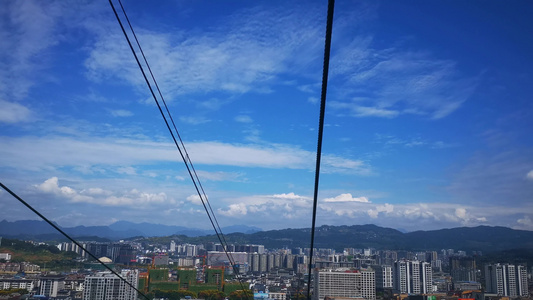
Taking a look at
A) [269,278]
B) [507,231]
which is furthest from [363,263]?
[507,231]

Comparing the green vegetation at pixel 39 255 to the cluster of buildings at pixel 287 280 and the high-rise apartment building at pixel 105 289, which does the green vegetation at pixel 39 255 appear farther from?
the high-rise apartment building at pixel 105 289

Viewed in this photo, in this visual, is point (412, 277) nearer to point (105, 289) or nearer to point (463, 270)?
point (463, 270)

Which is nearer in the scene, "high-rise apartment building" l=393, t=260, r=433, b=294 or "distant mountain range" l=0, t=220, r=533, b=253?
"high-rise apartment building" l=393, t=260, r=433, b=294

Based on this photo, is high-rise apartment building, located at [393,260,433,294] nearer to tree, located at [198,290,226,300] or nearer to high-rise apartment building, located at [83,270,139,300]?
tree, located at [198,290,226,300]

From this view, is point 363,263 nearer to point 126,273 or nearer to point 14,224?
point 126,273

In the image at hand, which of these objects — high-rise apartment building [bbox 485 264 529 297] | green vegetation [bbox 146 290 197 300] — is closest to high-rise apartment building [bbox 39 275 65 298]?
green vegetation [bbox 146 290 197 300]

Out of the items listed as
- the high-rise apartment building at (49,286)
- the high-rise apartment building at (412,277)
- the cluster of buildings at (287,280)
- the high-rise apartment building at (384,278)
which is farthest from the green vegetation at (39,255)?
the high-rise apartment building at (412,277)
